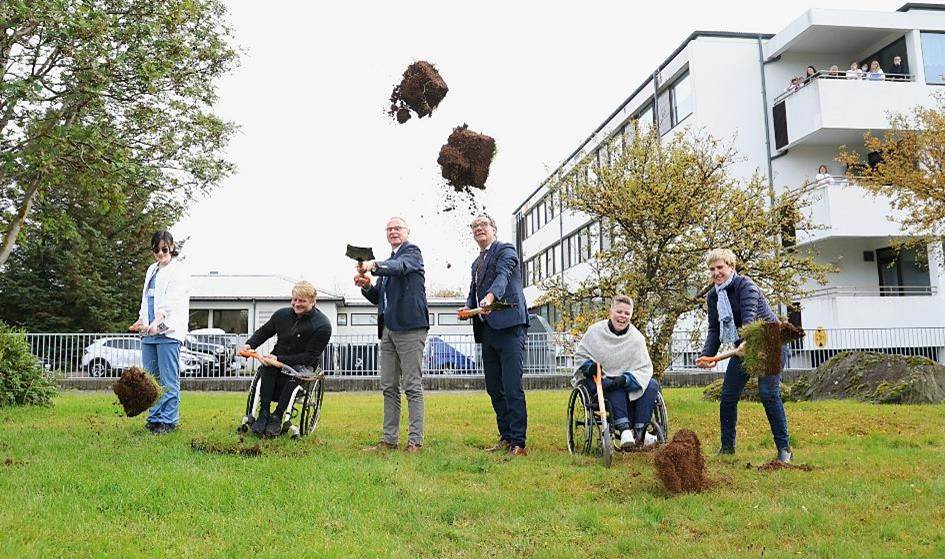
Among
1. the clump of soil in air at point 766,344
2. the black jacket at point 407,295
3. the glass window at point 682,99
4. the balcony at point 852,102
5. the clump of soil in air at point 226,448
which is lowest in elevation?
the clump of soil in air at point 226,448

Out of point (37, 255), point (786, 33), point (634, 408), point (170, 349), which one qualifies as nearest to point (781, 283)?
point (634, 408)

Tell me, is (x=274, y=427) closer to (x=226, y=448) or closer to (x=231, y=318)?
(x=226, y=448)

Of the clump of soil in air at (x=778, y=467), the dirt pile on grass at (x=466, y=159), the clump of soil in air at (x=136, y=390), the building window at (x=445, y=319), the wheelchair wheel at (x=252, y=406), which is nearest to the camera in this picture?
the clump of soil in air at (x=778, y=467)

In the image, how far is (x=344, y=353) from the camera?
1908cm

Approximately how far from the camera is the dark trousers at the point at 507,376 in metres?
6.85

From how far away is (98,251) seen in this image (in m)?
27.7

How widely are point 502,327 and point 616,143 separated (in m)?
6.13

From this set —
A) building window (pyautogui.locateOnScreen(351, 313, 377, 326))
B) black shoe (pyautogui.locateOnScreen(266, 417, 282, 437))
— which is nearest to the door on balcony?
black shoe (pyautogui.locateOnScreen(266, 417, 282, 437))

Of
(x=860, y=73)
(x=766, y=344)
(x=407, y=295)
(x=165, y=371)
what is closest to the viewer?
(x=766, y=344)

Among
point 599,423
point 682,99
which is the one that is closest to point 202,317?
point 682,99

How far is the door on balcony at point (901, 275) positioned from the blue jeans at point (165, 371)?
2148cm

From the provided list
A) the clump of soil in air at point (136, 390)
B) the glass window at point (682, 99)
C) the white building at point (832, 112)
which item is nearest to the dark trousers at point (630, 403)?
the clump of soil in air at point (136, 390)

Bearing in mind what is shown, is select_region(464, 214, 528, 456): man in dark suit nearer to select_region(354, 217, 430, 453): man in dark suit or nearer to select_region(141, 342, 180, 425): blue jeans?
select_region(354, 217, 430, 453): man in dark suit

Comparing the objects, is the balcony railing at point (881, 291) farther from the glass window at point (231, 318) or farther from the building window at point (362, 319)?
the glass window at point (231, 318)
